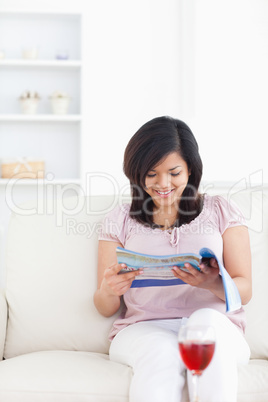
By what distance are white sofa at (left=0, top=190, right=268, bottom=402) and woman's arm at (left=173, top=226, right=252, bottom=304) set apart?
17 centimetres

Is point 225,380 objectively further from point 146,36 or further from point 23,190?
point 146,36

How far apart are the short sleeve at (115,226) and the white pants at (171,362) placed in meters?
0.39

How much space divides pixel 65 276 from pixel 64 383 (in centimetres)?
52

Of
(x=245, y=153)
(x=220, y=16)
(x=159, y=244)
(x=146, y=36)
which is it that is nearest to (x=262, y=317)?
(x=159, y=244)

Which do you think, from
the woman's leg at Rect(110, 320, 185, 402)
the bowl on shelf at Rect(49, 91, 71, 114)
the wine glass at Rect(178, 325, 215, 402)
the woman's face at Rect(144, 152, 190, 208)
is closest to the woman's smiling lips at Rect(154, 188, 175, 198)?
the woman's face at Rect(144, 152, 190, 208)

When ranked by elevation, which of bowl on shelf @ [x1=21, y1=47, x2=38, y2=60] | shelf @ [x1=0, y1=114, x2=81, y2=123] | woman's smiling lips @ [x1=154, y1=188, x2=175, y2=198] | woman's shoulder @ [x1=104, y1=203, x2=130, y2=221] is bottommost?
woman's shoulder @ [x1=104, y1=203, x2=130, y2=221]

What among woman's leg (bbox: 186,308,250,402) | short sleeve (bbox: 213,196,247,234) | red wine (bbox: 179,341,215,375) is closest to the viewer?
red wine (bbox: 179,341,215,375)

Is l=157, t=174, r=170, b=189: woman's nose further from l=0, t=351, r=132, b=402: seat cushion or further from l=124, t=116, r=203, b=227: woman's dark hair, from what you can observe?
l=0, t=351, r=132, b=402: seat cushion

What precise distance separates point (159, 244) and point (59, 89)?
2981 mm

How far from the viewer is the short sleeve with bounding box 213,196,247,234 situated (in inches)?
78.8

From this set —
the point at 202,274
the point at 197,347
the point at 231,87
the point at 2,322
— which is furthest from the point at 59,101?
the point at 197,347

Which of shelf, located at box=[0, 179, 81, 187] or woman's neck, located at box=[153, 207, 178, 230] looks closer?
woman's neck, located at box=[153, 207, 178, 230]

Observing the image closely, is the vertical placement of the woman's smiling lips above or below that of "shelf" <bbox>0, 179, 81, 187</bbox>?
below

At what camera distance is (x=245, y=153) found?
13.9 ft
